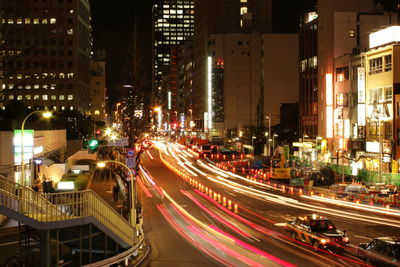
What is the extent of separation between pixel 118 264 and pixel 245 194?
25.4 meters

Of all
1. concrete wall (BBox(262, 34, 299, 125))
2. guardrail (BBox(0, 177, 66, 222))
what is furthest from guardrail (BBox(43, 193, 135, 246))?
concrete wall (BBox(262, 34, 299, 125))

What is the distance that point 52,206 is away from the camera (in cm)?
1938

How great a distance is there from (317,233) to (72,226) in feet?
38.2

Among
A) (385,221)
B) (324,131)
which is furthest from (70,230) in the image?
(324,131)

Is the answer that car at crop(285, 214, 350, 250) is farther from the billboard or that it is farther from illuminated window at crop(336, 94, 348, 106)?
illuminated window at crop(336, 94, 348, 106)

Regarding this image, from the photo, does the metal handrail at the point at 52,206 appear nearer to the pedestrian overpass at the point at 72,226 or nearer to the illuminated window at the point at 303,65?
Result: the pedestrian overpass at the point at 72,226

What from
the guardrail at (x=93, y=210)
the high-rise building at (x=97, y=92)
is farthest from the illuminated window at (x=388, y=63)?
A: the high-rise building at (x=97, y=92)

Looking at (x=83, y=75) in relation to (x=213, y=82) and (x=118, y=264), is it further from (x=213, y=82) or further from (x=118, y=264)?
(x=118, y=264)

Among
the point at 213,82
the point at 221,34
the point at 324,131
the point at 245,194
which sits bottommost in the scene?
the point at 245,194

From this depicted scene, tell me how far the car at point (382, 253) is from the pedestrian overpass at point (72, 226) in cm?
983

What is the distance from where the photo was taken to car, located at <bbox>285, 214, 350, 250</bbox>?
2300 cm

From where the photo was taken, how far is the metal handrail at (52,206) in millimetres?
18391

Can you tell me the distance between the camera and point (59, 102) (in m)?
146

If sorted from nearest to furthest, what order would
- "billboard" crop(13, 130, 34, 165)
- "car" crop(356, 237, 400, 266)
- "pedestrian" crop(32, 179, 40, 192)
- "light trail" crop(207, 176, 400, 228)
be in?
"car" crop(356, 237, 400, 266)
"pedestrian" crop(32, 179, 40, 192)
"billboard" crop(13, 130, 34, 165)
"light trail" crop(207, 176, 400, 228)
